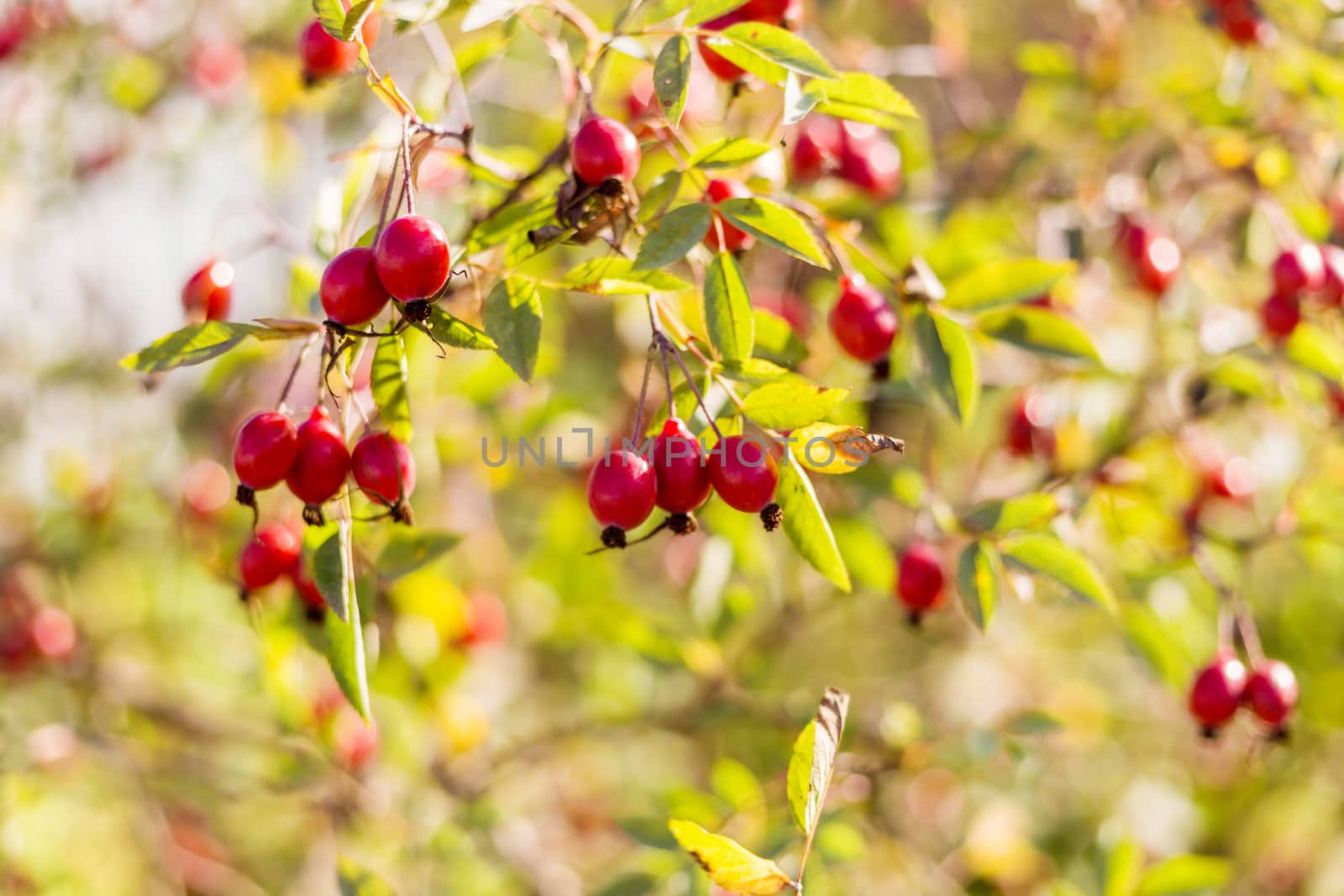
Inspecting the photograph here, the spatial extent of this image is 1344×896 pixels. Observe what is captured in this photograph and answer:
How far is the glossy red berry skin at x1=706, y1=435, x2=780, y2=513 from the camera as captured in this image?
129 centimetres

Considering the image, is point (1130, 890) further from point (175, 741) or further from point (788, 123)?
point (175, 741)

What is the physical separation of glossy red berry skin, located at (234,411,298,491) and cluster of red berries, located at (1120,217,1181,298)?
6.52 ft

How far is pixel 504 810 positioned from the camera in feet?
8.55

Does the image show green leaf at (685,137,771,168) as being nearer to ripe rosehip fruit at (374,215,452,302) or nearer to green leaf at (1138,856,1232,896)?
ripe rosehip fruit at (374,215,452,302)

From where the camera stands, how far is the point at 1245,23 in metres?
2.43

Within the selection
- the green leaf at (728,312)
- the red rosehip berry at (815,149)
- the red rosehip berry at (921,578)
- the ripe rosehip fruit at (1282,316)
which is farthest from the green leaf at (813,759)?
the ripe rosehip fruit at (1282,316)

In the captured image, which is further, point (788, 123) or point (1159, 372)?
point (1159, 372)

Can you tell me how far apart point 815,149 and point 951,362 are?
2.42ft

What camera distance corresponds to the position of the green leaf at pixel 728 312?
4.61 ft

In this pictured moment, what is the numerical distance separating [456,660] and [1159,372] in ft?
5.94

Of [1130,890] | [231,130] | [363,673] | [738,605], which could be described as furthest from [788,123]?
[231,130]

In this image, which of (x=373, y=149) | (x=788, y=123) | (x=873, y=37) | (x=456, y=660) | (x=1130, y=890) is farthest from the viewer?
(x=873, y=37)

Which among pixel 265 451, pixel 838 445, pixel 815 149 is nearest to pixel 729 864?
pixel 838 445

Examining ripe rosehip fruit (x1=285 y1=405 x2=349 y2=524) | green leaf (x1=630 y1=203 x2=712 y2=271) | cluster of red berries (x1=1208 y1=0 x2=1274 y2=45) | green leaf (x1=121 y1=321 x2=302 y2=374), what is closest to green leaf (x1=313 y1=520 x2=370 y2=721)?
ripe rosehip fruit (x1=285 y1=405 x2=349 y2=524)
